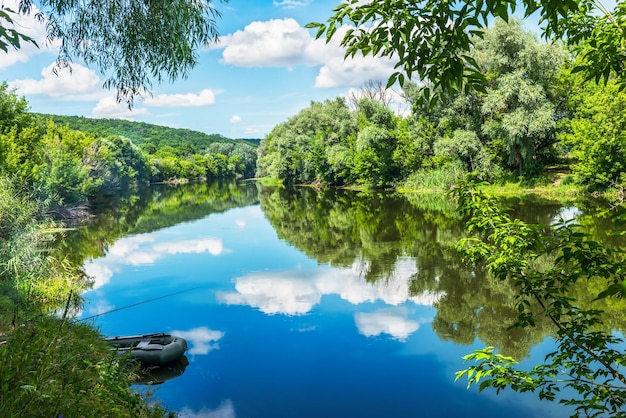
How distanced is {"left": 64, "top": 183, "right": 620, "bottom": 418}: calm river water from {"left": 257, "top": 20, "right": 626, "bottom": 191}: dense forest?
237 inches

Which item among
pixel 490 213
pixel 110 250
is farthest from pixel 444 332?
pixel 110 250

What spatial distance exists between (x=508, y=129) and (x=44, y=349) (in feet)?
102

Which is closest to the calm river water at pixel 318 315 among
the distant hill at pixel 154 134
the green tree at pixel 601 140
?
the green tree at pixel 601 140

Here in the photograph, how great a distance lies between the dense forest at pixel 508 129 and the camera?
26.1 m

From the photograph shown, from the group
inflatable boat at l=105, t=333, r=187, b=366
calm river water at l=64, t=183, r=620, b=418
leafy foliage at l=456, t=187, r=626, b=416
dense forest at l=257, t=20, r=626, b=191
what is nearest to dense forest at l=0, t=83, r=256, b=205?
calm river water at l=64, t=183, r=620, b=418

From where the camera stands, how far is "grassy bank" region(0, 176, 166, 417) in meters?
2.96

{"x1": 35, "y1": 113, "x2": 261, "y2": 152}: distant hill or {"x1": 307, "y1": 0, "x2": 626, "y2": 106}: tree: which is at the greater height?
{"x1": 35, "y1": 113, "x2": 261, "y2": 152}: distant hill

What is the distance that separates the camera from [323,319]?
10.8 meters

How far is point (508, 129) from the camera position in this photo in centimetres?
2989

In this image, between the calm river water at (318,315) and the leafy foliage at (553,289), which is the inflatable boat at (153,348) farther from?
the leafy foliage at (553,289)

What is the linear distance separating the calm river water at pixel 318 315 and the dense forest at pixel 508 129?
602cm

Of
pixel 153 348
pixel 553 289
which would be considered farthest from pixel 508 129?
pixel 553 289

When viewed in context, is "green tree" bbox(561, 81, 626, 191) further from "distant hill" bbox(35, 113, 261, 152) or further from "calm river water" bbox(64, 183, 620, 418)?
"distant hill" bbox(35, 113, 261, 152)

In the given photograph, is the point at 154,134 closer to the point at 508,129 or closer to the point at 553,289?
the point at 508,129
